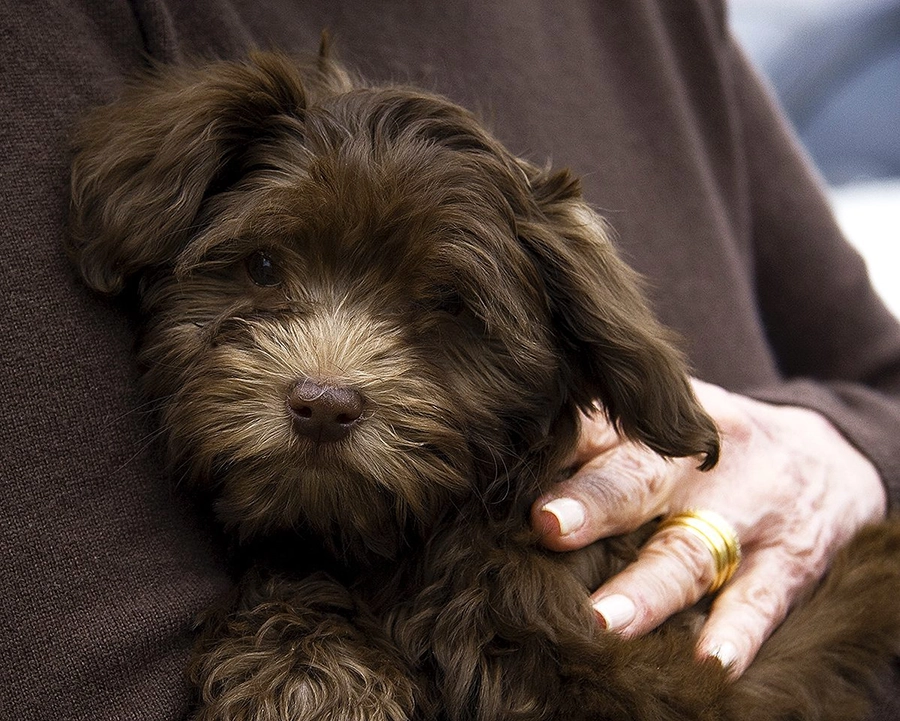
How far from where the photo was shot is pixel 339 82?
186cm

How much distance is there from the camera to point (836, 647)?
1.94m

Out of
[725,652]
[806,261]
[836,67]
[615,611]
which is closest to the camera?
[615,611]

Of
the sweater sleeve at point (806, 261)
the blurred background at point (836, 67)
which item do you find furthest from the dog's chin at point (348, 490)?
the blurred background at point (836, 67)

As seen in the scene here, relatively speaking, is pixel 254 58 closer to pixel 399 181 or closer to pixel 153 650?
pixel 399 181

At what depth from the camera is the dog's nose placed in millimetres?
1467

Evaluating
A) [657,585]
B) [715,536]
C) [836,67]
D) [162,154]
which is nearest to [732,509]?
[715,536]

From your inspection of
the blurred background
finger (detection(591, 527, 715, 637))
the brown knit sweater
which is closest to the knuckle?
finger (detection(591, 527, 715, 637))

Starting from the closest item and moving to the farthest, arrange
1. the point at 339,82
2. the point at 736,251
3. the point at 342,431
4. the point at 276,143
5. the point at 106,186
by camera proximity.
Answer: the point at 342,431
the point at 106,186
the point at 276,143
the point at 339,82
the point at 736,251

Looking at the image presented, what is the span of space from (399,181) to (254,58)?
35 cm

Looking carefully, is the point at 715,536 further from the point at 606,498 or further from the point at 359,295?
the point at 359,295

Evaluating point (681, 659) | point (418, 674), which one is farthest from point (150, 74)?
point (681, 659)

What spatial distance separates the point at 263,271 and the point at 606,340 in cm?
59

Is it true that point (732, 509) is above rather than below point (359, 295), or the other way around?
below

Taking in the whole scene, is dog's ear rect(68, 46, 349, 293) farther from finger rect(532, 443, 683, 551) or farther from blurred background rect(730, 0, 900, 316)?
blurred background rect(730, 0, 900, 316)
